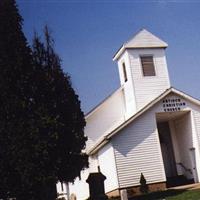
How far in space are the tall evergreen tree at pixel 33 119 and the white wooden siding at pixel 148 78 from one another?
10.3 m

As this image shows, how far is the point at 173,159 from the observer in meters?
31.1

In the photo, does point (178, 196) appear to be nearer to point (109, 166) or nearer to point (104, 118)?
point (109, 166)

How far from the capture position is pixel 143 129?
90.5 feet

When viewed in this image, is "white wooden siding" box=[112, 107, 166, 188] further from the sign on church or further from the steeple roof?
the steeple roof

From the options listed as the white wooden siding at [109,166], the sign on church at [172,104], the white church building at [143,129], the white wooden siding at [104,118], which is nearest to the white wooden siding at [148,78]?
the white church building at [143,129]

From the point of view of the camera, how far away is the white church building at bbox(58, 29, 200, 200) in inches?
1055

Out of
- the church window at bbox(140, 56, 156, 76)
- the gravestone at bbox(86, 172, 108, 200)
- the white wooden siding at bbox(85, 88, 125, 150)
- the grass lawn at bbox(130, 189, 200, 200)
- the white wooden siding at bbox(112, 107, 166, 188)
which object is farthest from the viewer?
the church window at bbox(140, 56, 156, 76)

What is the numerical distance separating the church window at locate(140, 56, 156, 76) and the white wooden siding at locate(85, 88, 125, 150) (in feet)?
9.24

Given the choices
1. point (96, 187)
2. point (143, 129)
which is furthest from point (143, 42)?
point (96, 187)

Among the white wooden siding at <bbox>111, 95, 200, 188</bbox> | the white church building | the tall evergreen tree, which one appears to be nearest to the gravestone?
the tall evergreen tree

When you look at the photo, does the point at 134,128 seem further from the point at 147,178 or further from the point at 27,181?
the point at 27,181

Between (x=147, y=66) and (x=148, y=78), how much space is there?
3.53 ft

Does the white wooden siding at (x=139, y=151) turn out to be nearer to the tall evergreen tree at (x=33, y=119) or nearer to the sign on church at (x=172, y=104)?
the sign on church at (x=172, y=104)

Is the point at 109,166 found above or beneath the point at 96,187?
above
